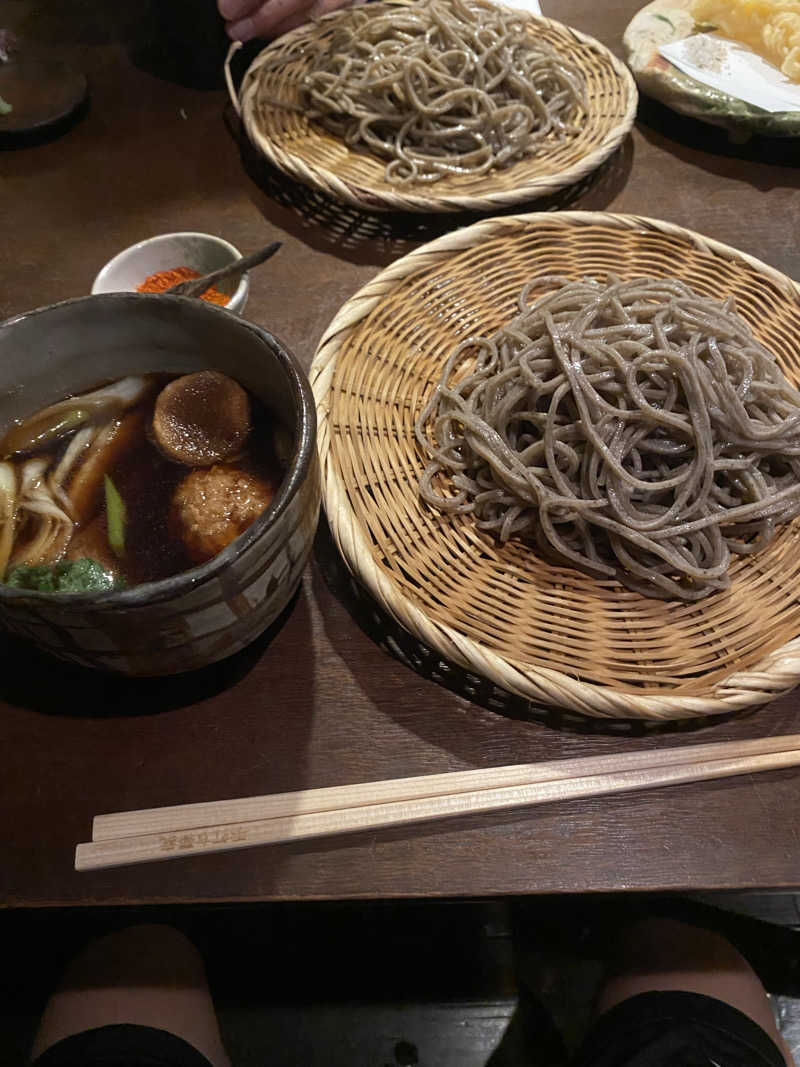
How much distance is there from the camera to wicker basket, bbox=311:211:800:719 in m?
1.12

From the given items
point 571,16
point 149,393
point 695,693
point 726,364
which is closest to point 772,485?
point 726,364

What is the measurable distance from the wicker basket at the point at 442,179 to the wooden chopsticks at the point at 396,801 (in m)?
1.40

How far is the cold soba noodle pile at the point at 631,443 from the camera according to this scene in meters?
1.35

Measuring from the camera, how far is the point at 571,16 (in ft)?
8.61

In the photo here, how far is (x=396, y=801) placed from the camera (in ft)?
3.49

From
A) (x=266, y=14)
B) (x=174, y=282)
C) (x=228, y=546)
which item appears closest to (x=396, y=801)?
(x=228, y=546)

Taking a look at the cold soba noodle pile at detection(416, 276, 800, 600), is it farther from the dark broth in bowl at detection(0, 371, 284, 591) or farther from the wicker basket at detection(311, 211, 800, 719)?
the dark broth in bowl at detection(0, 371, 284, 591)

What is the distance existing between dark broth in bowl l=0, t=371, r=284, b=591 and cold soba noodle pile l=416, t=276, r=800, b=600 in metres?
0.44

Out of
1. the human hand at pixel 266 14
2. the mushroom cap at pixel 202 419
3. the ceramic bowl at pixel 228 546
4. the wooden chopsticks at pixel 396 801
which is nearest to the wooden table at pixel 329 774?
the wooden chopsticks at pixel 396 801

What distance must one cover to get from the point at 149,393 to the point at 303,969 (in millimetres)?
1462

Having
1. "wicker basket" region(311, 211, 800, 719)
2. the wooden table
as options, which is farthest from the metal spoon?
the wooden table

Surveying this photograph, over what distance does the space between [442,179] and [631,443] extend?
1.07 meters

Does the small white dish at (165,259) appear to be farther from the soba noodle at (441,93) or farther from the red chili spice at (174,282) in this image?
the soba noodle at (441,93)

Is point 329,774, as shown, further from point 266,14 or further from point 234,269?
point 266,14
